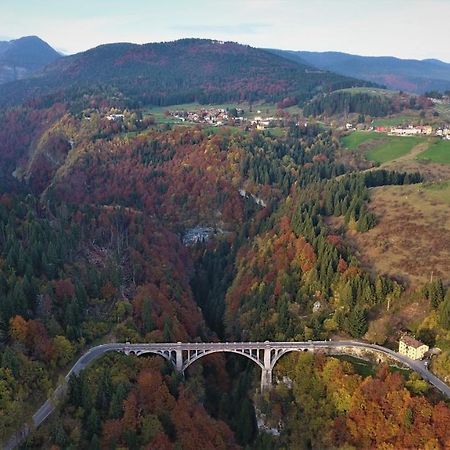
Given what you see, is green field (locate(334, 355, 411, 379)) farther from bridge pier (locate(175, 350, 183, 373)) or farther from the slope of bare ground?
bridge pier (locate(175, 350, 183, 373))

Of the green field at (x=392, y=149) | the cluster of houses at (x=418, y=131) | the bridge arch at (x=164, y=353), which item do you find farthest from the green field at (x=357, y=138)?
the bridge arch at (x=164, y=353)

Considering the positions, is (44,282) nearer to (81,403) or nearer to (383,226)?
(81,403)

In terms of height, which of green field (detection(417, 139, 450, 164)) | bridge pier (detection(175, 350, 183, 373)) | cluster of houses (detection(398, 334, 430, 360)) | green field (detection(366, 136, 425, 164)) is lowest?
bridge pier (detection(175, 350, 183, 373))

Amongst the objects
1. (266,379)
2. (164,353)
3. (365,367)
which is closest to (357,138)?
(365,367)

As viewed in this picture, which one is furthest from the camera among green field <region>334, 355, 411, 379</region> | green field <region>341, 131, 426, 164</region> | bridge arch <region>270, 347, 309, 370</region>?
green field <region>341, 131, 426, 164</region>

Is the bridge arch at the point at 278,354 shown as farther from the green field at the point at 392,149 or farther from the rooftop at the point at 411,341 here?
the green field at the point at 392,149

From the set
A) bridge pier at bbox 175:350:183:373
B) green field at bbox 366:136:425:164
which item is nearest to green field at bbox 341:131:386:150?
green field at bbox 366:136:425:164

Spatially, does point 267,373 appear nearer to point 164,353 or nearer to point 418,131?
point 164,353
